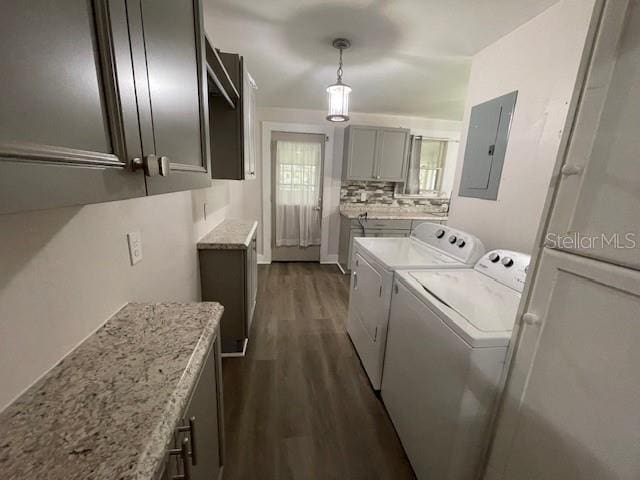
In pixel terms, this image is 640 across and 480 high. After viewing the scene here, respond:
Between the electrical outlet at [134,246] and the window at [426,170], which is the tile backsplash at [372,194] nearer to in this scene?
the window at [426,170]

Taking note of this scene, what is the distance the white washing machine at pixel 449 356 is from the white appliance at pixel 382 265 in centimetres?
8

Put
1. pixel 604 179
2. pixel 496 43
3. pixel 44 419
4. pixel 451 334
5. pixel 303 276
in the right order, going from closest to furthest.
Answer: pixel 44 419
pixel 604 179
pixel 451 334
pixel 496 43
pixel 303 276

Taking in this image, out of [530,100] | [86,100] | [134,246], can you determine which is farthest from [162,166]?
[530,100]

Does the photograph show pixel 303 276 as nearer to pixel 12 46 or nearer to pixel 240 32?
pixel 240 32

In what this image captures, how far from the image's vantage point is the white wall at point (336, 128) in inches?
150

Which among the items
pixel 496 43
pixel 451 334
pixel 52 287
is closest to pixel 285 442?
pixel 451 334

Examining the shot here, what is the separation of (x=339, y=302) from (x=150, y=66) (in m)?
2.82

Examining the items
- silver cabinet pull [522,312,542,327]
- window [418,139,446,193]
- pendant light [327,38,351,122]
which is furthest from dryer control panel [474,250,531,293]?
window [418,139,446,193]

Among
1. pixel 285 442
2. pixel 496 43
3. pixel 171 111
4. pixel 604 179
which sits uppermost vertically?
pixel 496 43

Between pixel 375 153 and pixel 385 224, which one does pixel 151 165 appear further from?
pixel 375 153

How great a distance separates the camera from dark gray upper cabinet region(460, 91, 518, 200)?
1.71 meters

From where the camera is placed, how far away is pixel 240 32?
1.87m

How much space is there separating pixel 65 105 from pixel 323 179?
148 inches

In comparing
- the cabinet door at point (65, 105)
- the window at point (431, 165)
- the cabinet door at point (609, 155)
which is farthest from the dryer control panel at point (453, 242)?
the window at point (431, 165)
